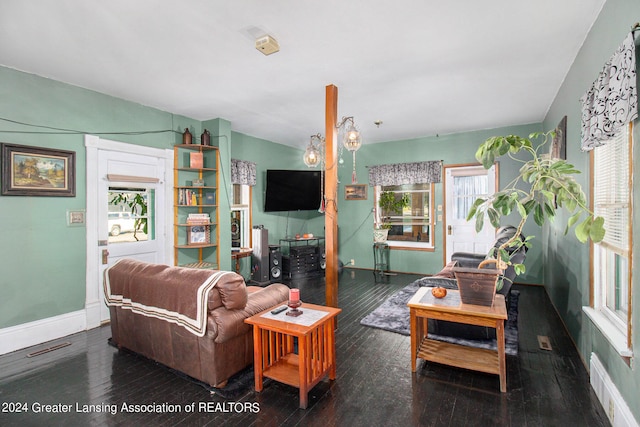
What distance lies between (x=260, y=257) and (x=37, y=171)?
10.3 feet

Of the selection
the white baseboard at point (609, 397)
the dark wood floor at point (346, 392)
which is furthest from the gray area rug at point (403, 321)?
the white baseboard at point (609, 397)

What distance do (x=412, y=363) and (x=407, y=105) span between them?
319cm

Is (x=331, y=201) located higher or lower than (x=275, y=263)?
higher

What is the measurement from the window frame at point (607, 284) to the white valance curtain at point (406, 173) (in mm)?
3449

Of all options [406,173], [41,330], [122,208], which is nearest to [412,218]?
[406,173]

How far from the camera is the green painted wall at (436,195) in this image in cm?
529

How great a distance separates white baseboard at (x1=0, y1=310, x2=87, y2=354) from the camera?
9.78 ft

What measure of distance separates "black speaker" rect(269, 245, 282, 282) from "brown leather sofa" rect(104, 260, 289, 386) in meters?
2.83

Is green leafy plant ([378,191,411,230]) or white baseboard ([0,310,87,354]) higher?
green leafy plant ([378,191,411,230])

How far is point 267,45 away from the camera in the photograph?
2.60m

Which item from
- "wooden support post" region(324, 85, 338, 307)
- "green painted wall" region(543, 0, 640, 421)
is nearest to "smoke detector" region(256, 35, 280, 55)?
"wooden support post" region(324, 85, 338, 307)

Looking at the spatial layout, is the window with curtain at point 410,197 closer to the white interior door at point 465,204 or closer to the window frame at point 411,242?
the window frame at point 411,242

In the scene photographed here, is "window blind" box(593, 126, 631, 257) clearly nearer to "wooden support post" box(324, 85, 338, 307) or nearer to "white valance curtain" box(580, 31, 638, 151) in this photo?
"white valance curtain" box(580, 31, 638, 151)

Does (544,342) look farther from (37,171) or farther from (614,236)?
(37,171)
